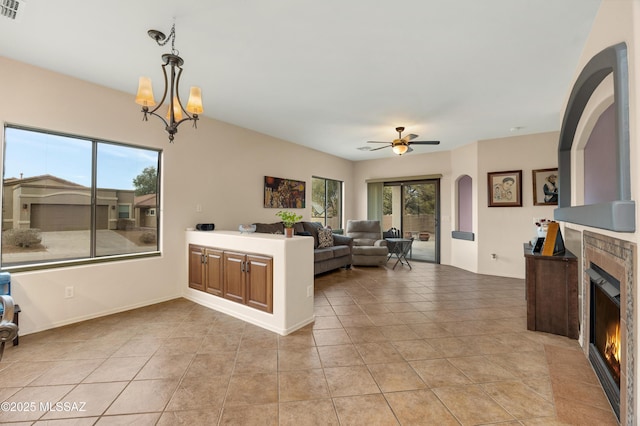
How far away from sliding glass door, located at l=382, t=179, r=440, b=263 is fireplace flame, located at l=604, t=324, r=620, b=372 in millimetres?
4771

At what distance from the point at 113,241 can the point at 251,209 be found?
2.13 metres

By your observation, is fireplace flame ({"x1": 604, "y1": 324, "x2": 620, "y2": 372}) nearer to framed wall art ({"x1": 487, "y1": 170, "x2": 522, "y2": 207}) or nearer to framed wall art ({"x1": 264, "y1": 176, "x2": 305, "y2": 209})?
framed wall art ({"x1": 487, "y1": 170, "x2": 522, "y2": 207})

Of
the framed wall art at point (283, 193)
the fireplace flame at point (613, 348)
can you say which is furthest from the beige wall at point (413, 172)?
the fireplace flame at point (613, 348)

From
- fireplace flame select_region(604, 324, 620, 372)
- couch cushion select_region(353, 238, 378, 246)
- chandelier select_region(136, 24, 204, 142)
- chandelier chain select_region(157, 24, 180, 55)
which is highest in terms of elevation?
chandelier chain select_region(157, 24, 180, 55)

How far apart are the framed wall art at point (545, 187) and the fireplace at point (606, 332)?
3.32 metres

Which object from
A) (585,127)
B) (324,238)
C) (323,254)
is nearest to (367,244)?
(324,238)

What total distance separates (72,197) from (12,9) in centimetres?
186

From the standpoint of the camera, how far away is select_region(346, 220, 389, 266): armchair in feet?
20.2

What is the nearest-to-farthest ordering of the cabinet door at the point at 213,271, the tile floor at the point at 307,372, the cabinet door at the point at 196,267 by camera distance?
the tile floor at the point at 307,372
the cabinet door at the point at 213,271
the cabinet door at the point at 196,267

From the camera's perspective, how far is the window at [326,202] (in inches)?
275

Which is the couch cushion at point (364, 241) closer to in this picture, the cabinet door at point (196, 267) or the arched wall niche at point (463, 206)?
the arched wall niche at point (463, 206)

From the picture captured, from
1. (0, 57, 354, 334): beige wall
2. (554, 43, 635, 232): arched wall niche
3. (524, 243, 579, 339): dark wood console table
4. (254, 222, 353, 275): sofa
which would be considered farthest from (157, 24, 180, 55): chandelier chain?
(524, 243, 579, 339): dark wood console table

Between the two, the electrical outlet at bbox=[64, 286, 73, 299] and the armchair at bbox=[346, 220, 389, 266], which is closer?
the electrical outlet at bbox=[64, 286, 73, 299]

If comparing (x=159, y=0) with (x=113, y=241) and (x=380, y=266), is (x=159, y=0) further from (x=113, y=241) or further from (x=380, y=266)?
(x=380, y=266)
